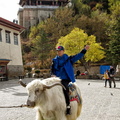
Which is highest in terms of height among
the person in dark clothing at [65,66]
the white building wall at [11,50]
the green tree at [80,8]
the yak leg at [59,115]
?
the green tree at [80,8]

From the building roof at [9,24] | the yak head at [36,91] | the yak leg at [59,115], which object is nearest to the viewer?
the yak head at [36,91]

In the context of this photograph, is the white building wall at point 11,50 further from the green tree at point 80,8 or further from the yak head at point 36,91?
the green tree at point 80,8

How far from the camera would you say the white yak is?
421 centimetres

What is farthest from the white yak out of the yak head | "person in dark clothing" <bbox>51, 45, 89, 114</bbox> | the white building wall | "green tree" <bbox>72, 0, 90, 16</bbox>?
"green tree" <bbox>72, 0, 90, 16</bbox>

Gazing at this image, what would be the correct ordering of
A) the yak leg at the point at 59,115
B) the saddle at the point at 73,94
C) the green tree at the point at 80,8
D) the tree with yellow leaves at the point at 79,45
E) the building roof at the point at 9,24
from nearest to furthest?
the yak leg at the point at 59,115
the saddle at the point at 73,94
the building roof at the point at 9,24
the tree with yellow leaves at the point at 79,45
the green tree at the point at 80,8

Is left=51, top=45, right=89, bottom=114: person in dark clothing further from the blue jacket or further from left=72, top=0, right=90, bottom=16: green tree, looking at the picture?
left=72, top=0, right=90, bottom=16: green tree

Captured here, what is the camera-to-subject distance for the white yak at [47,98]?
421 cm

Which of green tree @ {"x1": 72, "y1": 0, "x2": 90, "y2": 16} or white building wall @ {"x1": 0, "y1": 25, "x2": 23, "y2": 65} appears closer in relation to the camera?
white building wall @ {"x1": 0, "y1": 25, "x2": 23, "y2": 65}

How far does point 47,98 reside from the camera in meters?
4.40

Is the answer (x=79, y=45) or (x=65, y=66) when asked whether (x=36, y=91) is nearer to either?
(x=65, y=66)

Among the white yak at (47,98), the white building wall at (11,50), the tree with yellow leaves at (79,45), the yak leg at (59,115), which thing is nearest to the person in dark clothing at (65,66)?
the white yak at (47,98)

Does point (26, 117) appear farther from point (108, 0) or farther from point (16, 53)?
point (108, 0)

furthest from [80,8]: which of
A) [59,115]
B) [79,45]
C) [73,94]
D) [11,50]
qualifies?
[59,115]

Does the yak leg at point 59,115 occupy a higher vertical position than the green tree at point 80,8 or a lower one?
lower
